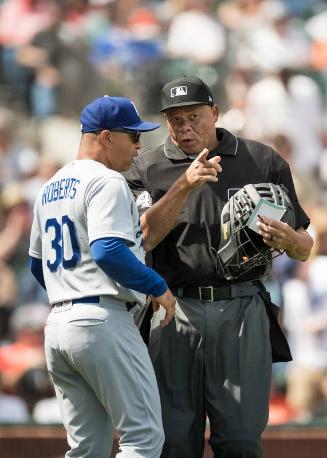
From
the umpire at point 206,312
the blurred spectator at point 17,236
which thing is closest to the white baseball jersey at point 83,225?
the umpire at point 206,312

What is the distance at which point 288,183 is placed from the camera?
537 centimetres

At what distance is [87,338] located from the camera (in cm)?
467

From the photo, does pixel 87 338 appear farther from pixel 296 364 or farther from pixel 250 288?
pixel 296 364

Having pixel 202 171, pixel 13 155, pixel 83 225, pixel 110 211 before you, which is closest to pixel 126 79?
pixel 13 155

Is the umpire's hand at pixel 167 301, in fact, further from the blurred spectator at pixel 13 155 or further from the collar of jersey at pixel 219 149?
the blurred spectator at pixel 13 155

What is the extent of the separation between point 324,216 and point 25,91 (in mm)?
3892

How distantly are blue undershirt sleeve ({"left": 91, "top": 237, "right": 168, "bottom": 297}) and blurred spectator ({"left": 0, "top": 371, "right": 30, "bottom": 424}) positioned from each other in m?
4.62

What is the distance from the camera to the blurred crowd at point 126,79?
1001cm

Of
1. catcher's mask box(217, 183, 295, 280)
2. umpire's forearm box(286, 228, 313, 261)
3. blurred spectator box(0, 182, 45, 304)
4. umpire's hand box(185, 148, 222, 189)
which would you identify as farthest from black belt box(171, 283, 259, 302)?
blurred spectator box(0, 182, 45, 304)

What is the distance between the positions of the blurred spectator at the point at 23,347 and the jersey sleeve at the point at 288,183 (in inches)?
175

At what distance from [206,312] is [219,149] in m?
0.79

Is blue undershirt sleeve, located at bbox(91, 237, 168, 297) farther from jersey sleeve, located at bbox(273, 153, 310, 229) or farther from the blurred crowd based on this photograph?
the blurred crowd

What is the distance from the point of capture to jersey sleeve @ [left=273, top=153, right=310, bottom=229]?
5328 millimetres

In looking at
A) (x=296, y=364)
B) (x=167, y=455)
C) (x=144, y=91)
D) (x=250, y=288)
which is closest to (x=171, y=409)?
(x=167, y=455)
